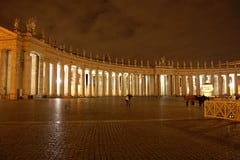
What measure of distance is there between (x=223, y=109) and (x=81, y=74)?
211ft

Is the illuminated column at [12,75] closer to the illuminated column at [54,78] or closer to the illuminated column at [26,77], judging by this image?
the illuminated column at [26,77]

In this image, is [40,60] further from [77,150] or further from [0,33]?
[77,150]

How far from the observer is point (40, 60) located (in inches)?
2089

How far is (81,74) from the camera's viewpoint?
251ft

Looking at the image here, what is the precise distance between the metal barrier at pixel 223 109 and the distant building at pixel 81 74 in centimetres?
390

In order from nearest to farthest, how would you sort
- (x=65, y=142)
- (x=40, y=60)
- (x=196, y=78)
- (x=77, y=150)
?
(x=77, y=150) < (x=65, y=142) < (x=40, y=60) < (x=196, y=78)

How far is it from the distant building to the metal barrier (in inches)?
153

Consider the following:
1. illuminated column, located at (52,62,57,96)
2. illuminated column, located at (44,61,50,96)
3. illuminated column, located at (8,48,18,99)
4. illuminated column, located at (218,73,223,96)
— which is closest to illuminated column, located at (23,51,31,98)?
illuminated column, located at (8,48,18,99)

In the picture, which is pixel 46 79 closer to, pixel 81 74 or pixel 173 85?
pixel 81 74

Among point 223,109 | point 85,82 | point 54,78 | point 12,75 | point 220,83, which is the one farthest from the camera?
point 220,83

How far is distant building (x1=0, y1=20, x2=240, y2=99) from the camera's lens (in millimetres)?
46719

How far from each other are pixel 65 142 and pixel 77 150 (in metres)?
1.26

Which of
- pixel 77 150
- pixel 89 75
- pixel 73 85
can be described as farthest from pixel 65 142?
pixel 89 75

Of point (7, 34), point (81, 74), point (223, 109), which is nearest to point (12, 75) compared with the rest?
point (7, 34)
